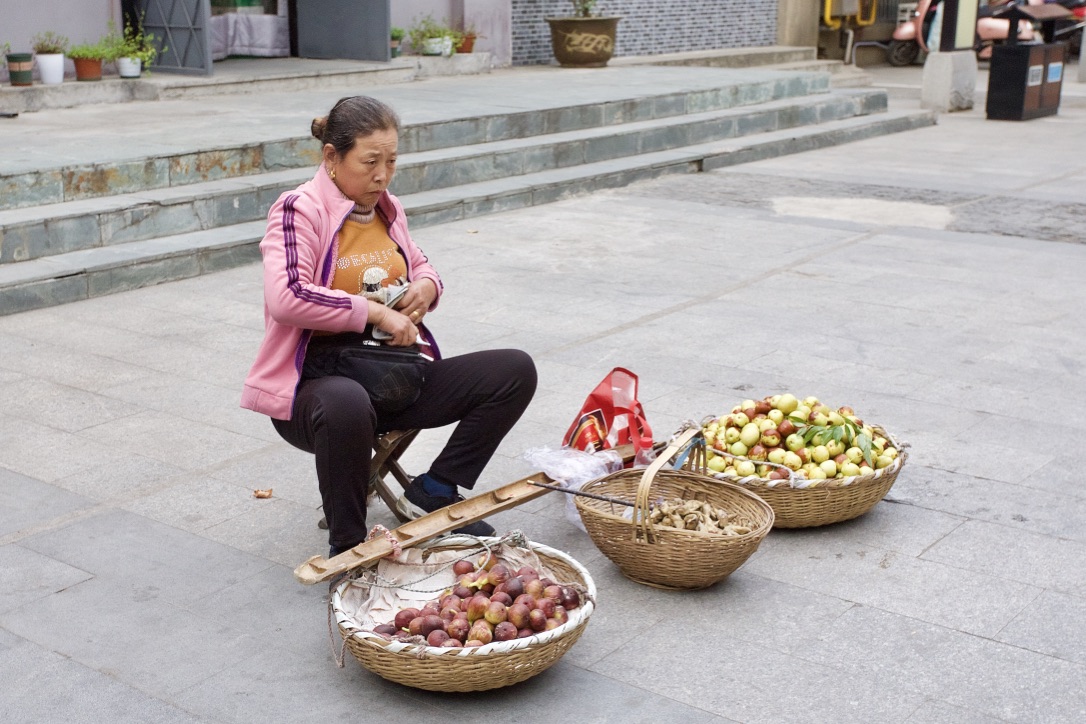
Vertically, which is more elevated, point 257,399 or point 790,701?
point 257,399

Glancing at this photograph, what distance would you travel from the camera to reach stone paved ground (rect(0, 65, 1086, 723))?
3.02 meters

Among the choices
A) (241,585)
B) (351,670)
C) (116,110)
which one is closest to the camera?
(351,670)

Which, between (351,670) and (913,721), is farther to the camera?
(351,670)

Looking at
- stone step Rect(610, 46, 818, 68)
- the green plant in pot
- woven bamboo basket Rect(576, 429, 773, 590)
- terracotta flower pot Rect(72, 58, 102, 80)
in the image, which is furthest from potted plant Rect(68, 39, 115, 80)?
woven bamboo basket Rect(576, 429, 773, 590)

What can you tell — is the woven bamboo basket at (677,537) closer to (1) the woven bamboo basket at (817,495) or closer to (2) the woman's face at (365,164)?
(1) the woven bamboo basket at (817,495)

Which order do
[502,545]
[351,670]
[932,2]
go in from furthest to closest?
[932,2]
[502,545]
[351,670]

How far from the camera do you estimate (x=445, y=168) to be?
31.3 feet

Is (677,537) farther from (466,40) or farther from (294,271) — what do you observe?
(466,40)

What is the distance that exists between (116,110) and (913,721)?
30.9 feet

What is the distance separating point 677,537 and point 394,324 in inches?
38.8

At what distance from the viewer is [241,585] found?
11.6ft

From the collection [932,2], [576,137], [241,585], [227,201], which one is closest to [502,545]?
[241,585]

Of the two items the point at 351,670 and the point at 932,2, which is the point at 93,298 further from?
the point at 932,2

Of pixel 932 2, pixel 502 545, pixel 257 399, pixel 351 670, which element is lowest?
pixel 351 670
